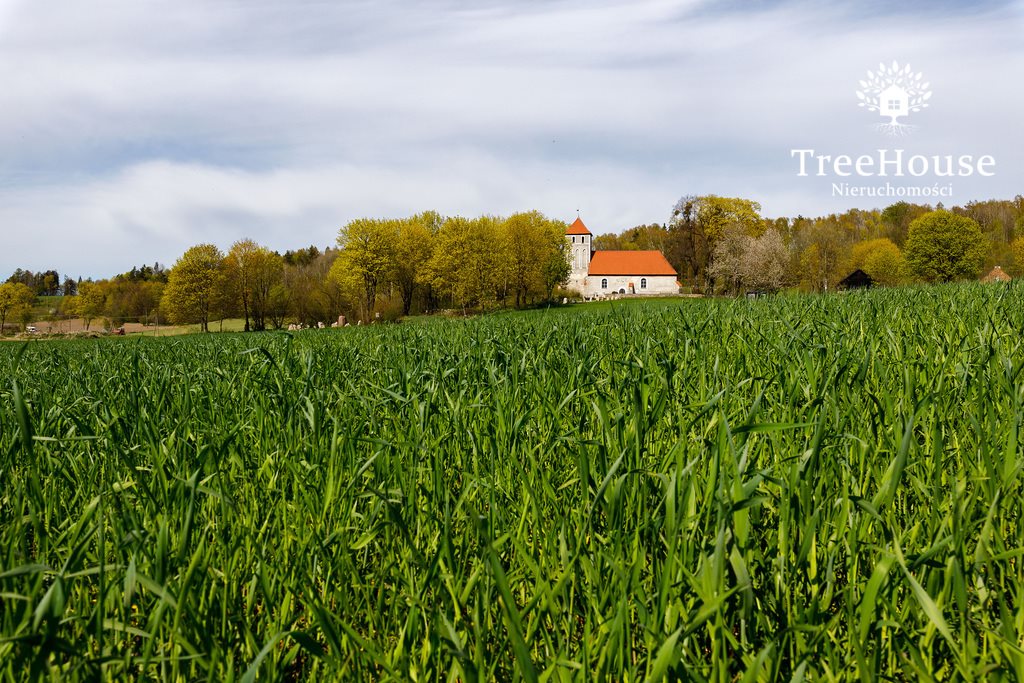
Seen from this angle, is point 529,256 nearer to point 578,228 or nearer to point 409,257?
point 409,257

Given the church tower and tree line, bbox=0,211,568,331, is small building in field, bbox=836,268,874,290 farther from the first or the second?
the church tower

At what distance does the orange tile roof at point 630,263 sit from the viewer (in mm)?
105250

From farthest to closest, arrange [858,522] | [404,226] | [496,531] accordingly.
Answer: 1. [404,226]
2. [496,531]
3. [858,522]

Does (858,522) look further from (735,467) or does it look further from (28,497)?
(28,497)

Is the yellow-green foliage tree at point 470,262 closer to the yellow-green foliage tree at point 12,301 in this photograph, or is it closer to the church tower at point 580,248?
the church tower at point 580,248

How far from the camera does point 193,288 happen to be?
68000mm

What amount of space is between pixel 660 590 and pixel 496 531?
0.82 metres

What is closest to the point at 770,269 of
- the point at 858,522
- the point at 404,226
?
the point at 404,226

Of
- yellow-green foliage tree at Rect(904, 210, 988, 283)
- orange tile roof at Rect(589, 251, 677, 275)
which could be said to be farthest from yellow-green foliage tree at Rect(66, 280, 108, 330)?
yellow-green foliage tree at Rect(904, 210, 988, 283)

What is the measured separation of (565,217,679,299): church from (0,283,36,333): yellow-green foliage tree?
7901 centimetres

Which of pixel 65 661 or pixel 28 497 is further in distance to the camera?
pixel 28 497

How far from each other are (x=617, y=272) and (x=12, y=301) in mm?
88525

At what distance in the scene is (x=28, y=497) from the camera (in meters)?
2.36

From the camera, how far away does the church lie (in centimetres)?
10400
